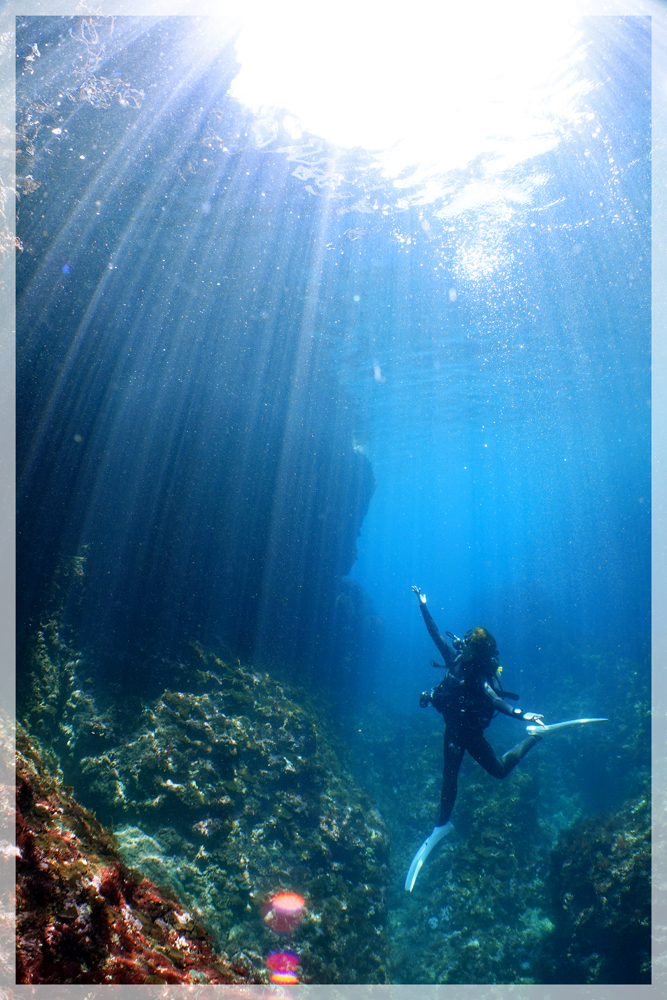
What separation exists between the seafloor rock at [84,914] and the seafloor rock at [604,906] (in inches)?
272

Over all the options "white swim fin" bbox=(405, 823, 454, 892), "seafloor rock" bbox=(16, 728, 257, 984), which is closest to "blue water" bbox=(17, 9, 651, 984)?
"seafloor rock" bbox=(16, 728, 257, 984)

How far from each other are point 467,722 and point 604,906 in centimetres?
377

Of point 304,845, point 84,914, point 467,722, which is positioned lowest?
point 84,914

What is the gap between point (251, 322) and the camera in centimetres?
1311

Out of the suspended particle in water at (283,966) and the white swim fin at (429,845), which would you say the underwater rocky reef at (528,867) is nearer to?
the white swim fin at (429,845)

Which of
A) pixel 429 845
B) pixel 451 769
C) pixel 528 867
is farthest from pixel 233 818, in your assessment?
pixel 528 867

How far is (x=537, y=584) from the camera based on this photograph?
25500 mm

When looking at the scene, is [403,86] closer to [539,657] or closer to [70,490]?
[70,490]

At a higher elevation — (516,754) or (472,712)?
(472,712)

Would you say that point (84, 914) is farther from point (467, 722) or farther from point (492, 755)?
point (492, 755)

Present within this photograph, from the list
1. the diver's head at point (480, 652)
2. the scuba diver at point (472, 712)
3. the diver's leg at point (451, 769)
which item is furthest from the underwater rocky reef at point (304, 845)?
the diver's head at point (480, 652)

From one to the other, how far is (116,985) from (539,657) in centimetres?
2266

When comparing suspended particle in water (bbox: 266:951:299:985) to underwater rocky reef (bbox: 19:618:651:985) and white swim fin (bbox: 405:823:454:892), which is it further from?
white swim fin (bbox: 405:823:454:892)

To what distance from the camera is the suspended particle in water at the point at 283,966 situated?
17.2ft
